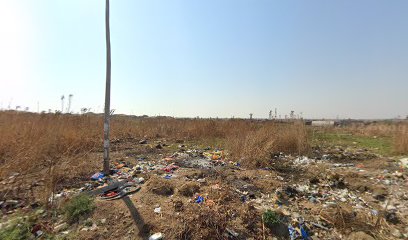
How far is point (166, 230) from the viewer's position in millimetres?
2164

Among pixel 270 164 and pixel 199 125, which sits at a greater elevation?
pixel 199 125

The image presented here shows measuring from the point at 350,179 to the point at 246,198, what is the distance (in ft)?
7.19

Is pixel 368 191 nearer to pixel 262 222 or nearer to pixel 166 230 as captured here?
pixel 262 222

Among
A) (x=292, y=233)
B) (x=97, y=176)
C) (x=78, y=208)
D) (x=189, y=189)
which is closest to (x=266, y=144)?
(x=189, y=189)

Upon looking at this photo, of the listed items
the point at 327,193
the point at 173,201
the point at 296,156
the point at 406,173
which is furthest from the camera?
the point at 296,156

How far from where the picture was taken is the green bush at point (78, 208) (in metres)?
2.38

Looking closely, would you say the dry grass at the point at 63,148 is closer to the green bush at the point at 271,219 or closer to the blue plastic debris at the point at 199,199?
the blue plastic debris at the point at 199,199

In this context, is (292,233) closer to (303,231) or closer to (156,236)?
(303,231)

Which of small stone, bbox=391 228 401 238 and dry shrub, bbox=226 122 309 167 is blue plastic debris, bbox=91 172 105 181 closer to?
dry shrub, bbox=226 122 309 167

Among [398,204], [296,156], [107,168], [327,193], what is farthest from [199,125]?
[398,204]

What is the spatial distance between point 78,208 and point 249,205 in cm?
197

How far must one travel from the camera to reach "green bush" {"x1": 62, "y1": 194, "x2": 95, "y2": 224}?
7.81 feet

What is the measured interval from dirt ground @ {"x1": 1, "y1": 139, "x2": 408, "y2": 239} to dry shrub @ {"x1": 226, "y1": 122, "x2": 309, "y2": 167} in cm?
43

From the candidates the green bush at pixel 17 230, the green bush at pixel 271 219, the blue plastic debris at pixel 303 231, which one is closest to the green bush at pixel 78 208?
the green bush at pixel 17 230
